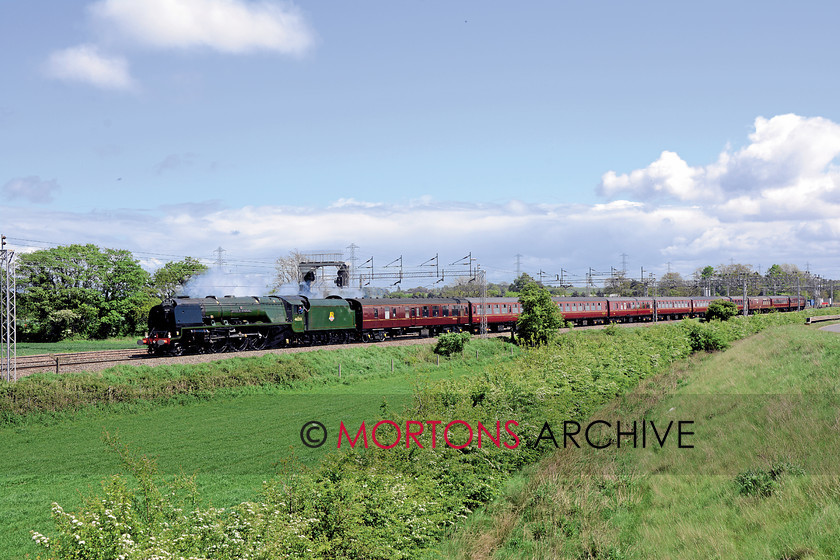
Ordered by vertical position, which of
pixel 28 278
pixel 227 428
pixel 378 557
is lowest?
pixel 227 428

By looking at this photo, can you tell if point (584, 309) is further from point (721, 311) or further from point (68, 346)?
point (68, 346)

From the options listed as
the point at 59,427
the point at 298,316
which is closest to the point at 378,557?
the point at 59,427

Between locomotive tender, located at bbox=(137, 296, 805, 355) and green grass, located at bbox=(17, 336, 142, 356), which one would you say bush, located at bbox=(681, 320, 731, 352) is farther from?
green grass, located at bbox=(17, 336, 142, 356)

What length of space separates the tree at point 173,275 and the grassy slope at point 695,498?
59.8m

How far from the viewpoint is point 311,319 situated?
135 ft

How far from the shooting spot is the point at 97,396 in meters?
25.8

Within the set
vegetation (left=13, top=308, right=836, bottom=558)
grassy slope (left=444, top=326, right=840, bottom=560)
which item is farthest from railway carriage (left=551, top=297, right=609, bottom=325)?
vegetation (left=13, top=308, right=836, bottom=558)

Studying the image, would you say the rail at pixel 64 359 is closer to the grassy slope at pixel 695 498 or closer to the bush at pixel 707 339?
the grassy slope at pixel 695 498

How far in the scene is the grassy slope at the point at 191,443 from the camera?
585 inches

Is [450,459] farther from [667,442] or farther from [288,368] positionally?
[288,368]

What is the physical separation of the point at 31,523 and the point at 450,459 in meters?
9.92

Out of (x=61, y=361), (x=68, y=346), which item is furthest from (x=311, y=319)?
(x=68, y=346)

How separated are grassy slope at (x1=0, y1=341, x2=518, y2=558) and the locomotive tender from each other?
5.11 m

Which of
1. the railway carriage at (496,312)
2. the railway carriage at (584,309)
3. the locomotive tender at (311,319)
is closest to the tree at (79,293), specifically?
the locomotive tender at (311,319)
